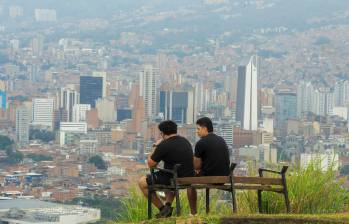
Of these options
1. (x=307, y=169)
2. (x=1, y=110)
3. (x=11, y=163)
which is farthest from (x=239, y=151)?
(x=307, y=169)

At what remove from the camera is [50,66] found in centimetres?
10781

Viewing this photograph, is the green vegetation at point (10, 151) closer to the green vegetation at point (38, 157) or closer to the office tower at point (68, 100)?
the green vegetation at point (38, 157)

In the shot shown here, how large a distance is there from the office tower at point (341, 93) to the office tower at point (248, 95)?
5.75 metres

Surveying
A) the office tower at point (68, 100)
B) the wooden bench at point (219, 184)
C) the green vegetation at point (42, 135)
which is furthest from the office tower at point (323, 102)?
the wooden bench at point (219, 184)

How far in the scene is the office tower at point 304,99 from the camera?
8369cm

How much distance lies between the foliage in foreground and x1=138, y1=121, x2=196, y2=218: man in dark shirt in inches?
27.5

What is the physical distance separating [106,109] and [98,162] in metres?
23.3

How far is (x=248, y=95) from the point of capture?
284ft

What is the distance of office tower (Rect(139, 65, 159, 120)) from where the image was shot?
8119cm

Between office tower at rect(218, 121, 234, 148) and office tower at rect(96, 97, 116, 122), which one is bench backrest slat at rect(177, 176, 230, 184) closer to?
office tower at rect(218, 121, 234, 148)

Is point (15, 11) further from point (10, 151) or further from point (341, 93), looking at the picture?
point (10, 151)

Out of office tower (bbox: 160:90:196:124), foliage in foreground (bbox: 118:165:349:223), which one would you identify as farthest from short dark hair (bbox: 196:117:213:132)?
office tower (bbox: 160:90:196:124)

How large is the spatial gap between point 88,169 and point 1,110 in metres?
22.1

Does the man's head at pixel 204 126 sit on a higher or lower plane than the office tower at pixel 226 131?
higher
